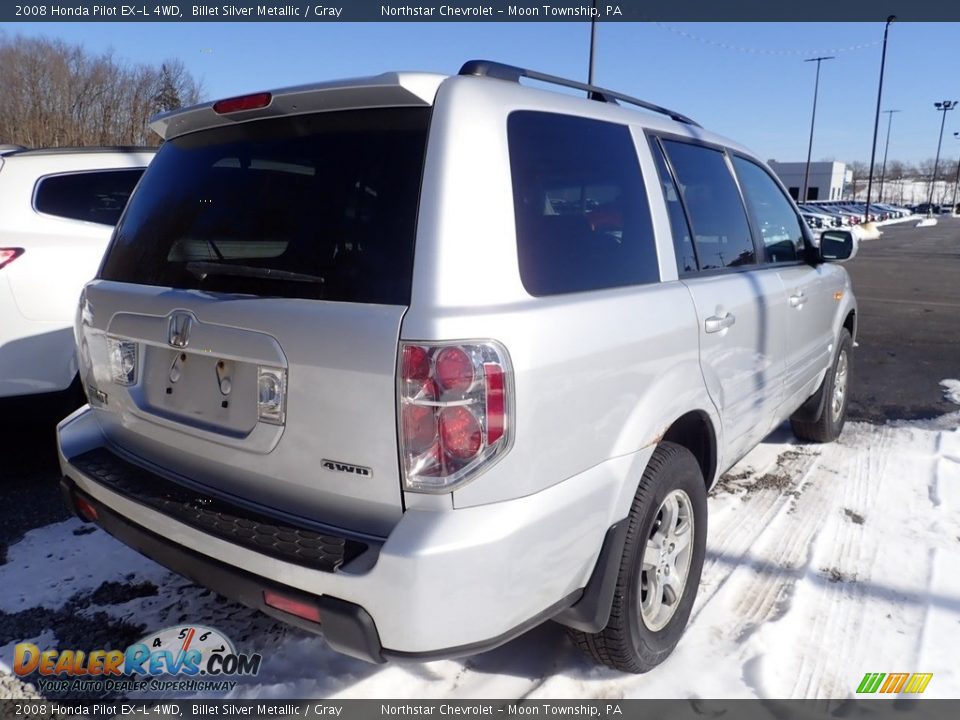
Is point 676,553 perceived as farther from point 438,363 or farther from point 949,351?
point 949,351

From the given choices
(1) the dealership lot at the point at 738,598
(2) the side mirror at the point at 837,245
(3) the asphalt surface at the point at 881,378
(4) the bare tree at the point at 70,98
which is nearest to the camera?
(1) the dealership lot at the point at 738,598

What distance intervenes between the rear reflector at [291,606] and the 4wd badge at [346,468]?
0.35m

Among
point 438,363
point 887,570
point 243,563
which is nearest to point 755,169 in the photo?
point 887,570

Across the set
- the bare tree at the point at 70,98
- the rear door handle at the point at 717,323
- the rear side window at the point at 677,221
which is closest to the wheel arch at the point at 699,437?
the rear door handle at the point at 717,323

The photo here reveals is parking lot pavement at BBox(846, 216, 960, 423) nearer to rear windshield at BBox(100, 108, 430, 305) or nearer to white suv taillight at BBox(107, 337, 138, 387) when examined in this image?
rear windshield at BBox(100, 108, 430, 305)

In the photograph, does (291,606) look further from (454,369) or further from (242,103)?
(242,103)

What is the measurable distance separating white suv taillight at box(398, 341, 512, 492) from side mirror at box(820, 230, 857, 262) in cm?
320

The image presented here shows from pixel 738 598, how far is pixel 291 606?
1.98 meters

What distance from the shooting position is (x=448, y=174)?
190cm

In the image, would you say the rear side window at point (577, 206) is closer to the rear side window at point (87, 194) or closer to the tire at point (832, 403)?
the tire at point (832, 403)

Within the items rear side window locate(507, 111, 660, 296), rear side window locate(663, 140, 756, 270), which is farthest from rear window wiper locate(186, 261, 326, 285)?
rear side window locate(663, 140, 756, 270)

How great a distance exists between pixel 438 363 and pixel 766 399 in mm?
2276

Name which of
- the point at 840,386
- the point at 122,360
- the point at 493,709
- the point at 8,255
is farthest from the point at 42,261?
the point at 840,386

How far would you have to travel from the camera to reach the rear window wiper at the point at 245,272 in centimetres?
200
